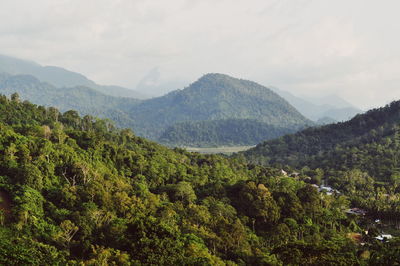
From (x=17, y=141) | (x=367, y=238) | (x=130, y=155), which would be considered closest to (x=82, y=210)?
(x=17, y=141)

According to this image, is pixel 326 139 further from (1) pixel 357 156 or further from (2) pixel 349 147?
(1) pixel 357 156

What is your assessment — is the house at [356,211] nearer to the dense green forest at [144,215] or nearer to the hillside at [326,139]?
the dense green forest at [144,215]

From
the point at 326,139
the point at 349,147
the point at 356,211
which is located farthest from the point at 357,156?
the point at 356,211

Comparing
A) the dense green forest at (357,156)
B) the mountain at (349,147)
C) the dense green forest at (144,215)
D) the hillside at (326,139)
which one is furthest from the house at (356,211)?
the hillside at (326,139)

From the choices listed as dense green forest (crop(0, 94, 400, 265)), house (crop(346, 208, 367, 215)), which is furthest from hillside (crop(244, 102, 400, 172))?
dense green forest (crop(0, 94, 400, 265))

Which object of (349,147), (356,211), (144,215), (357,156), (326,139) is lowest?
(356,211)
